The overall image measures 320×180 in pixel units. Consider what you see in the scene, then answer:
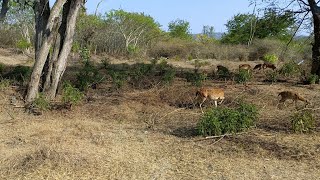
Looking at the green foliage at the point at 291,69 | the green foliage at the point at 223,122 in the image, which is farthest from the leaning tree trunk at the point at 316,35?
the green foliage at the point at 223,122

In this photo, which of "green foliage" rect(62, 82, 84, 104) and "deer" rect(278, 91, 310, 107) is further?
"green foliage" rect(62, 82, 84, 104)

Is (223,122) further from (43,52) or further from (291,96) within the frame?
(43,52)

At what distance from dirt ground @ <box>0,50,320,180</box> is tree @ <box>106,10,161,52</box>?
17966 millimetres

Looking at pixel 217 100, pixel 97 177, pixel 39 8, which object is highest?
pixel 39 8

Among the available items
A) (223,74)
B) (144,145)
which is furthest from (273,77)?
(144,145)

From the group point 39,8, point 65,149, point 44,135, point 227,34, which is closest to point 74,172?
point 65,149

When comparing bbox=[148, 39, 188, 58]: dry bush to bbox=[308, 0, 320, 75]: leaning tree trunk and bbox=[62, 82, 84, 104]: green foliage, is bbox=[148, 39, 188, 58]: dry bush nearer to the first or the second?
bbox=[308, 0, 320, 75]: leaning tree trunk

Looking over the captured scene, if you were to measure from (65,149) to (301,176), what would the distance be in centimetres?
332

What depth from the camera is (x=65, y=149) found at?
21.4 ft

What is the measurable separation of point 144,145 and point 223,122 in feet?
4.47

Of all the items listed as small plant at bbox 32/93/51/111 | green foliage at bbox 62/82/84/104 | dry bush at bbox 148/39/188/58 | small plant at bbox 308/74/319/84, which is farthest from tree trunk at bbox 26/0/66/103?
dry bush at bbox 148/39/188/58

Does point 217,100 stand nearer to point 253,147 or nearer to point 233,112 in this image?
point 233,112

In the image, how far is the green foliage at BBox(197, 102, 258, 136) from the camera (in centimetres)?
719

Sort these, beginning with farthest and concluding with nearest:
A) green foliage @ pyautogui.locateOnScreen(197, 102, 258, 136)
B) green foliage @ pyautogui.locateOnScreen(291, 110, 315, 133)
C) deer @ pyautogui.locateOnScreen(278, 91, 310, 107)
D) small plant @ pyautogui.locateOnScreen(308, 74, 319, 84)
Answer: small plant @ pyautogui.locateOnScreen(308, 74, 319, 84) < deer @ pyautogui.locateOnScreen(278, 91, 310, 107) < green foliage @ pyautogui.locateOnScreen(291, 110, 315, 133) < green foliage @ pyautogui.locateOnScreen(197, 102, 258, 136)
